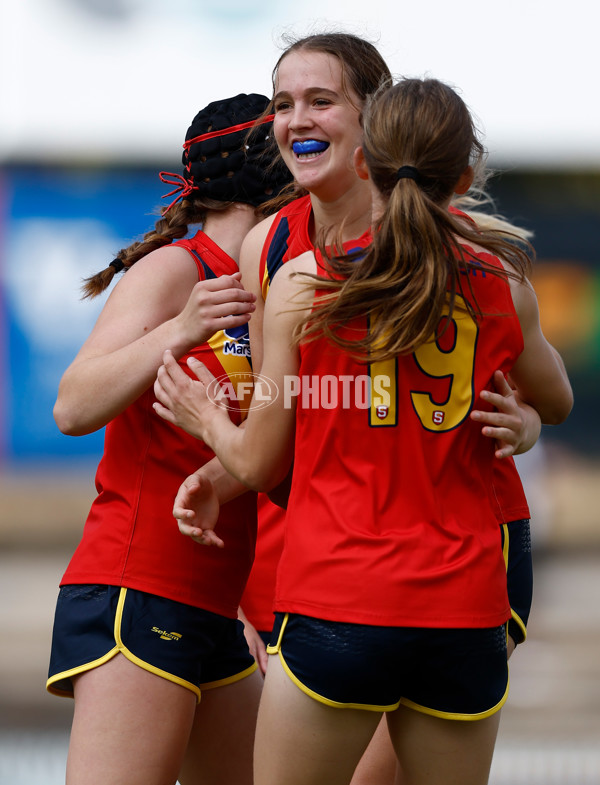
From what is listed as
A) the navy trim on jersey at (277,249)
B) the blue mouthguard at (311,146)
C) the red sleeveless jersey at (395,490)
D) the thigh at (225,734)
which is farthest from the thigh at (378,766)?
the blue mouthguard at (311,146)

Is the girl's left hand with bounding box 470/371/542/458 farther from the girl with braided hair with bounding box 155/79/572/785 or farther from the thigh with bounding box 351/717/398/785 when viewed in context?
the thigh with bounding box 351/717/398/785

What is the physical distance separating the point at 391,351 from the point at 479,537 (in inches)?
14.4

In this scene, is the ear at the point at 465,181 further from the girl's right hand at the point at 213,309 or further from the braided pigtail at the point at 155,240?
the braided pigtail at the point at 155,240

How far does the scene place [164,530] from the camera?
86.2 inches

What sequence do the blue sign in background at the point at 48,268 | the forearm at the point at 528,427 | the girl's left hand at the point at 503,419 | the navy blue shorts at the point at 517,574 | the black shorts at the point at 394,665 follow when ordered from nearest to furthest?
the black shorts at the point at 394,665, the girl's left hand at the point at 503,419, the forearm at the point at 528,427, the navy blue shorts at the point at 517,574, the blue sign in background at the point at 48,268

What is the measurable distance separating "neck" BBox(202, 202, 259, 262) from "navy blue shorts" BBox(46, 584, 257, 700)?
800 mm

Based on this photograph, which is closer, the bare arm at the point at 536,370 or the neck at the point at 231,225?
the bare arm at the point at 536,370

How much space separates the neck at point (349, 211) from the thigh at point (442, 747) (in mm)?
951

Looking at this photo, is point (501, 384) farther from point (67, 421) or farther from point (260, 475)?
point (67, 421)

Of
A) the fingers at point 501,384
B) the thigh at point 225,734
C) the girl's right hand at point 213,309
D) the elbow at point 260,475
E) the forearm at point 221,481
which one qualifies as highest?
the girl's right hand at point 213,309

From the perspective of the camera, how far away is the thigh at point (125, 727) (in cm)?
201

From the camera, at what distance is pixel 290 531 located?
1.83 metres

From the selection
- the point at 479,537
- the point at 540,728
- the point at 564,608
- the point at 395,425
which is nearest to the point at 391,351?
the point at 395,425

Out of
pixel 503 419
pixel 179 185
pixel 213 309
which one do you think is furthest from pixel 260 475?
pixel 179 185
